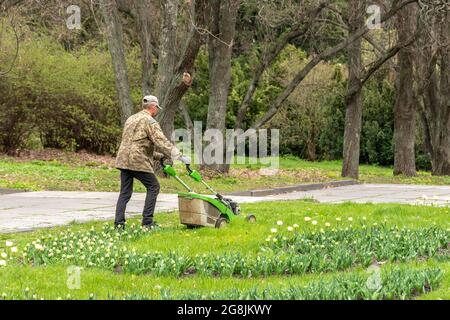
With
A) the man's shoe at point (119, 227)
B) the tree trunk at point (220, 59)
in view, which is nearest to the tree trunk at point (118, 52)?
the tree trunk at point (220, 59)

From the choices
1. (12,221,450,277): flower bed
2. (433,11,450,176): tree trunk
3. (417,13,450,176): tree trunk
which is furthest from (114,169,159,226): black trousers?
(433,11,450,176): tree trunk

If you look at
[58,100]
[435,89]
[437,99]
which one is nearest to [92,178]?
[58,100]

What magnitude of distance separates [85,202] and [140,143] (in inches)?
180

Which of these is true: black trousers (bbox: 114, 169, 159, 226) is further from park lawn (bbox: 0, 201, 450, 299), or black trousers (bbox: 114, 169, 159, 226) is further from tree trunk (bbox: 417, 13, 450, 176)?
tree trunk (bbox: 417, 13, 450, 176)

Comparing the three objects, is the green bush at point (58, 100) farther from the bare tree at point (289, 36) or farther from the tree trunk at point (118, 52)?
the bare tree at point (289, 36)

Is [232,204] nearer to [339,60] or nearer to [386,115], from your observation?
[386,115]

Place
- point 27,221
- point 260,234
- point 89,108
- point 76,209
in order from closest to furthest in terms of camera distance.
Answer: point 260,234 → point 27,221 → point 76,209 → point 89,108

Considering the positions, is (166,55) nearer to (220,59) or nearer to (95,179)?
(220,59)

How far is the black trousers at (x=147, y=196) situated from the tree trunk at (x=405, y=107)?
1745 cm

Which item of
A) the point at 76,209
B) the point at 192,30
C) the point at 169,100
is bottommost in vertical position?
the point at 76,209

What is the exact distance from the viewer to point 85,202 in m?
15.2
